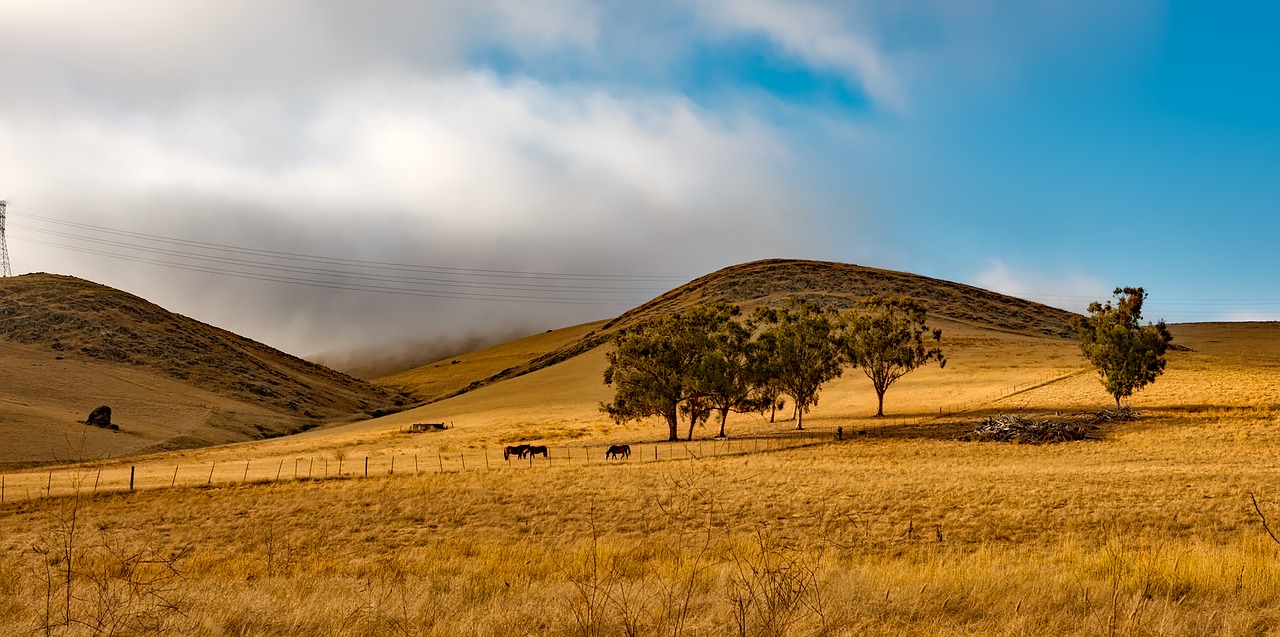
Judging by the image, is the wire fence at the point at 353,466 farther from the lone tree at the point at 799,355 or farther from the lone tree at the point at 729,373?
the lone tree at the point at 799,355

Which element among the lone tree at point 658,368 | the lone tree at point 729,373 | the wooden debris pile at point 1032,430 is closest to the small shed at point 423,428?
the lone tree at point 658,368

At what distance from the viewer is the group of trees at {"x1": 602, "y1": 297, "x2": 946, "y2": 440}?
5803 centimetres

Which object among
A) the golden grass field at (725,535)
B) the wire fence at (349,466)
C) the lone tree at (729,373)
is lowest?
the wire fence at (349,466)

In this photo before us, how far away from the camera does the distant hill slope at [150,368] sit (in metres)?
84.6

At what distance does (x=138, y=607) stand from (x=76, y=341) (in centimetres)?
13015

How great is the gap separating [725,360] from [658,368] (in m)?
5.61

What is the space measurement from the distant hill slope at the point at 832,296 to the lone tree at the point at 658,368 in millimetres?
78359

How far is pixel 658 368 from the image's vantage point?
193 ft

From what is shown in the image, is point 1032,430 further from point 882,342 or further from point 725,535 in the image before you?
point 725,535

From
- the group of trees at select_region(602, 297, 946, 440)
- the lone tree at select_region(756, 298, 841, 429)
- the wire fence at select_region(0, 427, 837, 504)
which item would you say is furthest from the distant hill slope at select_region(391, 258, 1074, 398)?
the wire fence at select_region(0, 427, 837, 504)

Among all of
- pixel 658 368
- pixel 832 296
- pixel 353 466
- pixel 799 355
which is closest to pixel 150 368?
pixel 353 466

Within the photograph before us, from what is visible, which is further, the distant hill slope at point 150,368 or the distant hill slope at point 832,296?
the distant hill slope at point 832,296

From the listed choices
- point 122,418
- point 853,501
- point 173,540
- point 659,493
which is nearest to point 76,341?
point 122,418

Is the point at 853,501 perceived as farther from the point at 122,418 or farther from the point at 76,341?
the point at 76,341
